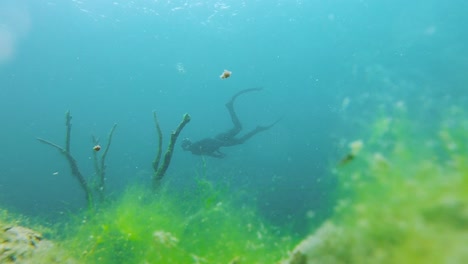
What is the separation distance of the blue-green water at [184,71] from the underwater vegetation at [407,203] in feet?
78.6


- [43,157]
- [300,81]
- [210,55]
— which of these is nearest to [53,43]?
[43,157]

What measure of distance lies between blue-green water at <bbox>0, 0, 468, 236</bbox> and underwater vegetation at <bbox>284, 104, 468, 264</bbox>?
944 inches

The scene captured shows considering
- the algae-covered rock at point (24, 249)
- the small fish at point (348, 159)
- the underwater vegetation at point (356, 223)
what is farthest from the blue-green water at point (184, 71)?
the small fish at point (348, 159)

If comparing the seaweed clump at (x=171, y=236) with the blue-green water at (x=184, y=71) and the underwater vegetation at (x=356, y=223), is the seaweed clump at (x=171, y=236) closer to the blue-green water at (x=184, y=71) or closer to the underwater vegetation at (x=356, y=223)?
the underwater vegetation at (x=356, y=223)

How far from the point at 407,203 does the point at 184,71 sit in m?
52.6

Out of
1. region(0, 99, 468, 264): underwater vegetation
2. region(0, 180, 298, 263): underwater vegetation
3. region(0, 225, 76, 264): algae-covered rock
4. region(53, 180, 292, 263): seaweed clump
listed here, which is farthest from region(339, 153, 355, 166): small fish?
region(0, 225, 76, 264): algae-covered rock

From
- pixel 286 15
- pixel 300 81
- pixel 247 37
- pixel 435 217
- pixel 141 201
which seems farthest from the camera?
pixel 300 81

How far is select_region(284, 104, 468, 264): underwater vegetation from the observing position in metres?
2.19

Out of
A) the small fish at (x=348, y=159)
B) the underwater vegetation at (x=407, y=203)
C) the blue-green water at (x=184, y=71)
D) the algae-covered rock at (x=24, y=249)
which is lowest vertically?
the underwater vegetation at (x=407, y=203)

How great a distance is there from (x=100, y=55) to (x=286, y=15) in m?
26.9

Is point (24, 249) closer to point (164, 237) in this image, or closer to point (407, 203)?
point (164, 237)

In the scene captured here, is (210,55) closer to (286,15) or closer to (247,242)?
(286,15)

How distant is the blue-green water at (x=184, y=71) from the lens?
37.5m

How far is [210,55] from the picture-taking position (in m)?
47.7
